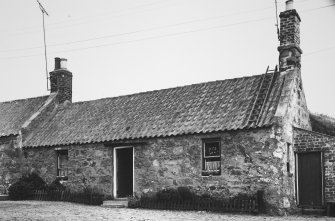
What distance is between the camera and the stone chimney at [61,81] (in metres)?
27.7

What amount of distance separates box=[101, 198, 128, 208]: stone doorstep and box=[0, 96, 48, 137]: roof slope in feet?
25.8

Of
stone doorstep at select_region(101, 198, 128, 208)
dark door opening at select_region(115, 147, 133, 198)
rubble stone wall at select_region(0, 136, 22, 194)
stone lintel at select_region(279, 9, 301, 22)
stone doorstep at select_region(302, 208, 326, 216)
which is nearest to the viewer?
stone doorstep at select_region(302, 208, 326, 216)

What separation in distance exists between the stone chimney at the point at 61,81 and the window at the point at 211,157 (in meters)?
12.4

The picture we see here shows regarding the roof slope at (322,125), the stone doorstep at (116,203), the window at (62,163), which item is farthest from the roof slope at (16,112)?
the roof slope at (322,125)

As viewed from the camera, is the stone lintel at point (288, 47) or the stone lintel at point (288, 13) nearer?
the stone lintel at point (288, 47)

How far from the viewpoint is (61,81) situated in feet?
91.0

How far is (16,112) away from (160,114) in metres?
11.1

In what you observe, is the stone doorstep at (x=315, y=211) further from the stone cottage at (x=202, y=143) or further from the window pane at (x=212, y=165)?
the window pane at (x=212, y=165)

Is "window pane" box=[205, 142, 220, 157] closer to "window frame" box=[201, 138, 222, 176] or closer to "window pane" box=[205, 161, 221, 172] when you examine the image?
"window frame" box=[201, 138, 222, 176]

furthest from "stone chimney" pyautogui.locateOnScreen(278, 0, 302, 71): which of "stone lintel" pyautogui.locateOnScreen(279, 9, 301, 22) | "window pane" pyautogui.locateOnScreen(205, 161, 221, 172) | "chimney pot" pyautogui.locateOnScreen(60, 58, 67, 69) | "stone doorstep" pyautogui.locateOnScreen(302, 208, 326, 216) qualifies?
"chimney pot" pyautogui.locateOnScreen(60, 58, 67, 69)

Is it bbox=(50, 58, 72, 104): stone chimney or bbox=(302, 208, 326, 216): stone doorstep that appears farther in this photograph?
bbox=(50, 58, 72, 104): stone chimney

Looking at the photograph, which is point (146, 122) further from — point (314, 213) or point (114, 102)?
point (314, 213)

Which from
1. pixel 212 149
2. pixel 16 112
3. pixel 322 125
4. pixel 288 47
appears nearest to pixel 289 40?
pixel 288 47

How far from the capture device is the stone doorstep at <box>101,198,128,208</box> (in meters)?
19.3
